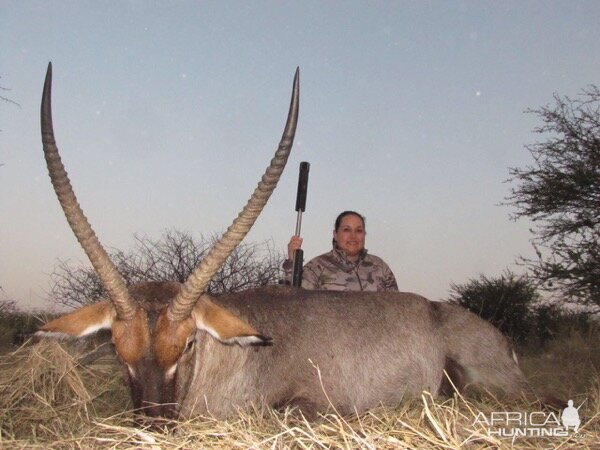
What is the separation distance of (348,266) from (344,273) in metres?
0.12

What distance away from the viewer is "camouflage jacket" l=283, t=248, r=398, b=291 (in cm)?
926

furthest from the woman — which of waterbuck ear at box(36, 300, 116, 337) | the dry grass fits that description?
waterbuck ear at box(36, 300, 116, 337)

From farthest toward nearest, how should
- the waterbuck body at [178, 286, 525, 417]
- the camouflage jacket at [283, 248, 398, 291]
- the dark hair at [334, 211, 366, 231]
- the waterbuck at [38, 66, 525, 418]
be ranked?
the dark hair at [334, 211, 366, 231], the camouflage jacket at [283, 248, 398, 291], the waterbuck body at [178, 286, 525, 417], the waterbuck at [38, 66, 525, 418]

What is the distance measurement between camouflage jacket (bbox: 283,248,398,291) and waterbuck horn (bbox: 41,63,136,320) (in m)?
4.51

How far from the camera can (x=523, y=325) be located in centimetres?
1672

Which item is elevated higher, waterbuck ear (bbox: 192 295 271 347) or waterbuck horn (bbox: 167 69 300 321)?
waterbuck horn (bbox: 167 69 300 321)

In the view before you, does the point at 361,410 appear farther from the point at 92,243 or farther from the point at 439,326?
the point at 92,243

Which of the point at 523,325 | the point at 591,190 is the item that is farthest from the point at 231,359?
the point at 591,190

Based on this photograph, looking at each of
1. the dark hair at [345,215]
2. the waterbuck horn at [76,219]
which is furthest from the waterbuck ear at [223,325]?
the dark hair at [345,215]

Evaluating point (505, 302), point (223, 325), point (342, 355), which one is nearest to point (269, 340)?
point (223, 325)

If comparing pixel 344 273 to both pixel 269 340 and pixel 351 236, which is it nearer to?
pixel 351 236

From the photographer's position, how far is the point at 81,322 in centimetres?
483

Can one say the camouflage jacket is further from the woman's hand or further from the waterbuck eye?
the waterbuck eye

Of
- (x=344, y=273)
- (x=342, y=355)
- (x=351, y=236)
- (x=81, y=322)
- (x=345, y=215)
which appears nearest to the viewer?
(x=81, y=322)
